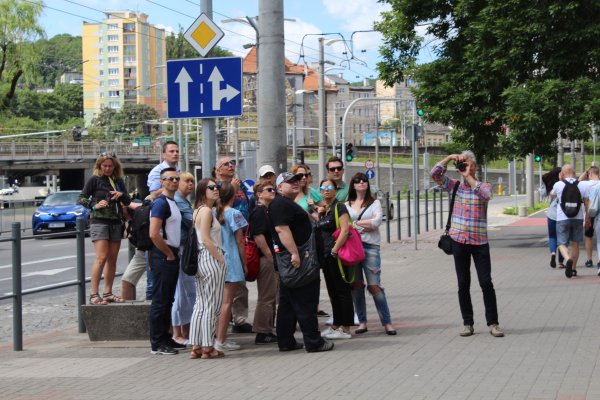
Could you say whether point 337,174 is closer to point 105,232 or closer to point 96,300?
point 105,232

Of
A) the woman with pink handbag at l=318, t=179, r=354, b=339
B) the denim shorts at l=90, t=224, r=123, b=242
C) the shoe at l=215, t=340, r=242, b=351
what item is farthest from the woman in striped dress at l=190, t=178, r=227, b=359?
the denim shorts at l=90, t=224, r=123, b=242

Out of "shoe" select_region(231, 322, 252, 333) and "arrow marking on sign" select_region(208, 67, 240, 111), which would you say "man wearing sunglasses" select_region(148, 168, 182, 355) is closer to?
"arrow marking on sign" select_region(208, 67, 240, 111)

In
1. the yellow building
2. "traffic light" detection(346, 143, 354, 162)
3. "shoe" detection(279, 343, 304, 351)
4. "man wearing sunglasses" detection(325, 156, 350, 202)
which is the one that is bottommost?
"shoe" detection(279, 343, 304, 351)

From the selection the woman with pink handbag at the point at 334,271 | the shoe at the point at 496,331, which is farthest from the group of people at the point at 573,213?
the woman with pink handbag at the point at 334,271

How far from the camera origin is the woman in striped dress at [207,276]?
29.4 ft

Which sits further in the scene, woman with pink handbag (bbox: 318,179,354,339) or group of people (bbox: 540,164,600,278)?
group of people (bbox: 540,164,600,278)

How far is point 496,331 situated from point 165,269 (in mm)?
3344

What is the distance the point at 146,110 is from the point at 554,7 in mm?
117905

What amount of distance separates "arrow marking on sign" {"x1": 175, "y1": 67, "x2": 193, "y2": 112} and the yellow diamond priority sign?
0.39 m

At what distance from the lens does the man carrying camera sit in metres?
9.67

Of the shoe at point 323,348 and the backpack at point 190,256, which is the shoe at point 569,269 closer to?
the shoe at point 323,348

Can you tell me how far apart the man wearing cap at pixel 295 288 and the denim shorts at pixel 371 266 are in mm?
1032

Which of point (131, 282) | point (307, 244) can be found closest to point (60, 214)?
point (131, 282)

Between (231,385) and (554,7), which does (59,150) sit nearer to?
(554,7)
